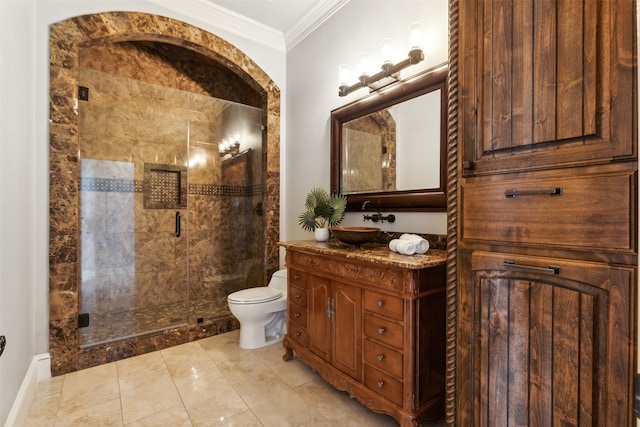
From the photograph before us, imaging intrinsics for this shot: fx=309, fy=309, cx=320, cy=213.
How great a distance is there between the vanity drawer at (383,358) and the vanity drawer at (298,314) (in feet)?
1.91

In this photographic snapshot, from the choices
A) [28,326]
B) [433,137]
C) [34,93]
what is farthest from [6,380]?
[433,137]

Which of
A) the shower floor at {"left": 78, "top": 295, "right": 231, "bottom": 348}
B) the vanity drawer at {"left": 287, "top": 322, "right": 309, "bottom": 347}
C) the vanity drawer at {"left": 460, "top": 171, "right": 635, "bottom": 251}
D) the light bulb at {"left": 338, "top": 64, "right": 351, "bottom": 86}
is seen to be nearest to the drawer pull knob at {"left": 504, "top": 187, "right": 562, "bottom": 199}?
the vanity drawer at {"left": 460, "top": 171, "right": 635, "bottom": 251}

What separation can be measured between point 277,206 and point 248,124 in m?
1.03

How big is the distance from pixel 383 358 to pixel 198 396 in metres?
1.16

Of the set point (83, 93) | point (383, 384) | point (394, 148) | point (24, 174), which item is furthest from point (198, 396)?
point (83, 93)

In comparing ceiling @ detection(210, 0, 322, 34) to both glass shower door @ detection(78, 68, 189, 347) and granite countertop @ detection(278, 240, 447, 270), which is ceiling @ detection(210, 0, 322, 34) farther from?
granite countertop @ detection(278, 240, 447, 270)

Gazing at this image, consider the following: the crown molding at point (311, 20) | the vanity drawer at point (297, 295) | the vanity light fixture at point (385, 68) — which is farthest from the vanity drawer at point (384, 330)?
the crown molding at point (311, 20)

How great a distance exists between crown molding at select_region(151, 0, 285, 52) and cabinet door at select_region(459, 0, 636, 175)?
2.41 m

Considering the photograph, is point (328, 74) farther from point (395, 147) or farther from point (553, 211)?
point (553, 211)

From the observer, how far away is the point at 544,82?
0.96 metres

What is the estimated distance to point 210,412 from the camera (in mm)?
1710

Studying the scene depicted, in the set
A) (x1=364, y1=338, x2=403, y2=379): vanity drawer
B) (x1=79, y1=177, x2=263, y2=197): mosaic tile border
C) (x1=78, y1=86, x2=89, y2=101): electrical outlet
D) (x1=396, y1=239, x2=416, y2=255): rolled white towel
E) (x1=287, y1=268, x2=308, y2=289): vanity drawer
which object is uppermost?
(x1=78, y1=86, x2=89, y2=101): electrical outlet

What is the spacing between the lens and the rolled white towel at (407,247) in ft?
5.27

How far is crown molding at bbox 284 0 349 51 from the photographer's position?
8.62ft
